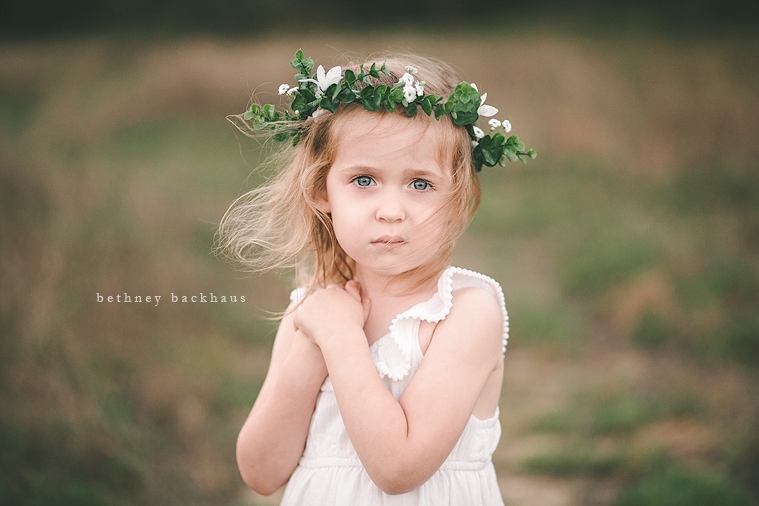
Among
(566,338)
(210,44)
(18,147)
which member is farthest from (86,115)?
(566,338)

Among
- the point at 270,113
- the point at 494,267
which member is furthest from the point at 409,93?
the point at 494,267

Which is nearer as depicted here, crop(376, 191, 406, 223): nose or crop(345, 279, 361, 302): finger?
crop(376, 191, 406, 223): nose

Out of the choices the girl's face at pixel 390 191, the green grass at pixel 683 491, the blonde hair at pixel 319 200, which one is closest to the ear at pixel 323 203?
the blonde hair at pixel 319 200

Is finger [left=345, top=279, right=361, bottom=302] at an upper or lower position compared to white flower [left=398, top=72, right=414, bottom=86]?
lower

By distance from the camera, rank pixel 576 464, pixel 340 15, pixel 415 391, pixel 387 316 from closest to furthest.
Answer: pixel 415 391, pixel 387 316, pixel 576 464, pixel 340 15

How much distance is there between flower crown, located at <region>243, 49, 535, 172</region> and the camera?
1.43 m

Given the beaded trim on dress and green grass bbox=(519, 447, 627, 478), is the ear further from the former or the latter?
green grass bbox=(519, 447, 627, 478)

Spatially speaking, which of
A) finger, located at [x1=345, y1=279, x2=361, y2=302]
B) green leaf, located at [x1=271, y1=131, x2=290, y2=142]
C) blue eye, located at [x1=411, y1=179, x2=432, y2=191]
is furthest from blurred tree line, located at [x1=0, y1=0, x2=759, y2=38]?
blue eye, located at [x1=411, y1=179, x2=432, y2=191]

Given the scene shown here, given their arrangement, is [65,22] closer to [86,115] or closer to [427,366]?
[86,115]

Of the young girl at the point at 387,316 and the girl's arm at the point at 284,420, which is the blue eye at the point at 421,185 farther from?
the girl's arm at the point at 284,420

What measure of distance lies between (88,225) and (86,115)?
368cm

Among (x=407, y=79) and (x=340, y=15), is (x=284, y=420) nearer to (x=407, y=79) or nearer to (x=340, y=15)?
(x=407, y=79)

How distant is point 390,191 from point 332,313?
348 mm

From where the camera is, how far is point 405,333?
1.50 m
